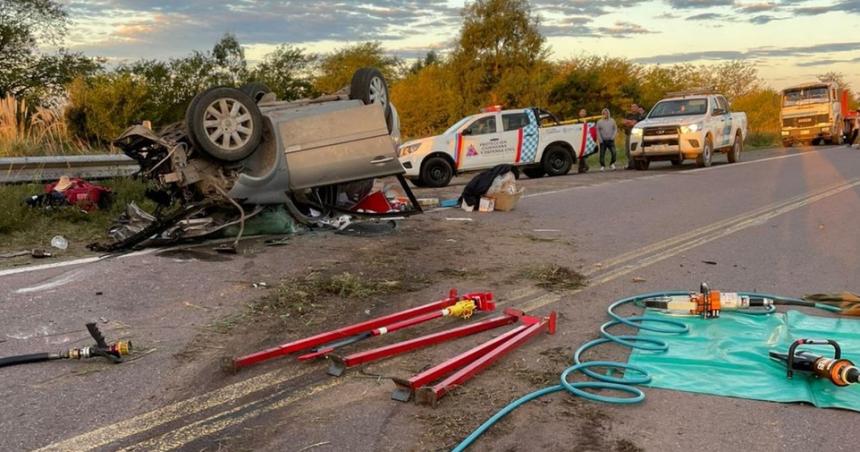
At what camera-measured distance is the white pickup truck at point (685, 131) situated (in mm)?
18703

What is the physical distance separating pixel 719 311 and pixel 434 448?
292 cm

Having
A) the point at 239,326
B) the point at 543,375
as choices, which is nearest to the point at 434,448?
the point at 543,375

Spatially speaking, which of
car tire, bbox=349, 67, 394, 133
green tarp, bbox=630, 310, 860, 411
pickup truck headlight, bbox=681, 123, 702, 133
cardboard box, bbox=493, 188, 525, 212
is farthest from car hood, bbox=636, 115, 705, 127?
green tarp, bbox=630, 310, 860, 411

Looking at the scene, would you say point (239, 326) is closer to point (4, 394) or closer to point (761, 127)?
point (4, 394)

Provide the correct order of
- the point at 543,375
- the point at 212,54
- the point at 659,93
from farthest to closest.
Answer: the point at 659,93, the point at 212,54, the point at 543,375

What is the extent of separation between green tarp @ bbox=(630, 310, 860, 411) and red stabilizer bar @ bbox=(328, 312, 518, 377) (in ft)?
3.01

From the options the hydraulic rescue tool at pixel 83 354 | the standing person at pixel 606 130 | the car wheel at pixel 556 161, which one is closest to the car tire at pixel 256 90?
the hydraulic rescue tool at pixel 83 354

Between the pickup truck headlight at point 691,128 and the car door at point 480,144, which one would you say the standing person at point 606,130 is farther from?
the car door at point 480,144

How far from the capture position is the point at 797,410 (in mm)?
3365

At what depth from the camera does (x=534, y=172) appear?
60.2 ft

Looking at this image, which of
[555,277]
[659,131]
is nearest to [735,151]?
[659,131]

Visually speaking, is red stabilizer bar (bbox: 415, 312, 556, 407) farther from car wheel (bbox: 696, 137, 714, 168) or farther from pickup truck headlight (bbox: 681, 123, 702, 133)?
car wheel (bbox: 696, 137, 714, 168)

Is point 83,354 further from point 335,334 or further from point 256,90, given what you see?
point 256,90

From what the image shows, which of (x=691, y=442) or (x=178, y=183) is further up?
(x=178, y=183)
